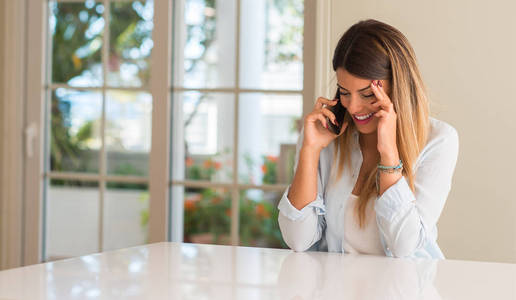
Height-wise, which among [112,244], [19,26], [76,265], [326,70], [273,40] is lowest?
[112,244]

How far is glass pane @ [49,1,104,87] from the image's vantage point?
5.92m

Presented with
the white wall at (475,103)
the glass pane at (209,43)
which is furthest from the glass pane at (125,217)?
the white wall at (475,103)

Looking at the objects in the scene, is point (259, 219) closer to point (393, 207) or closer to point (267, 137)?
point (267, 137)

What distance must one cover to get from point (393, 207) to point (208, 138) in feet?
13.1

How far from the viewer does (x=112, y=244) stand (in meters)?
5.67

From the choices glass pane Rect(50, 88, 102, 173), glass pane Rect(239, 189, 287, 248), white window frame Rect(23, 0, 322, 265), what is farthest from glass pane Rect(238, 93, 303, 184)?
white window frame Rect(23, 0, 322, 265)

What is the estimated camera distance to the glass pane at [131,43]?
6039 mm

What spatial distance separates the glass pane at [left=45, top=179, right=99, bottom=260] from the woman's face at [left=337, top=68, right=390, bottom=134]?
404cm

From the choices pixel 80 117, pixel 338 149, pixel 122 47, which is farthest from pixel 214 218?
pixel 338 149

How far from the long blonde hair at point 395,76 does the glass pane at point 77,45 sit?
4576mm

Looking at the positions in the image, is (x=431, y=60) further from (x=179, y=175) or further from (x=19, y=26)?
(x=19, y=26)

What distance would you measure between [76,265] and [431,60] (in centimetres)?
177

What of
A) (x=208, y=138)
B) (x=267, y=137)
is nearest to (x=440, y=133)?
(x=208, y=138)

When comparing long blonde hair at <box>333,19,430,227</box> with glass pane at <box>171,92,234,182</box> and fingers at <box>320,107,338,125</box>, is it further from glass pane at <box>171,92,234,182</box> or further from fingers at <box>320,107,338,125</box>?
glass pane at <box>171,92,234,182</box>
